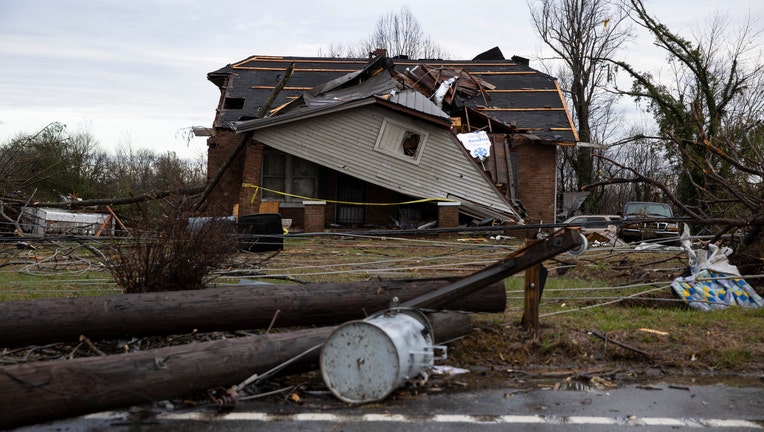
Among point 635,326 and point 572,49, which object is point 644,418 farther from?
point 572,49

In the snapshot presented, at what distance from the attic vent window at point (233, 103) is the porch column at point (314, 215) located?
5792 millimetres

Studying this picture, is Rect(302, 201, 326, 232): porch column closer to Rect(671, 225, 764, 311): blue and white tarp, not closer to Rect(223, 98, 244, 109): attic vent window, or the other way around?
Rect(223, 98, 244, 109): attic vent window

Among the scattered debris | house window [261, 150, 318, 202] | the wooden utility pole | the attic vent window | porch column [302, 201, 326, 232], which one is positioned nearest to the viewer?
the scattered debris

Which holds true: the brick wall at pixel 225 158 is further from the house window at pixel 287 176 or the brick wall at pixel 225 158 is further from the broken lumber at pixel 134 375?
the broken lumber at pixel 134 375

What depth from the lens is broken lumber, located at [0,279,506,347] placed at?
20.6ft

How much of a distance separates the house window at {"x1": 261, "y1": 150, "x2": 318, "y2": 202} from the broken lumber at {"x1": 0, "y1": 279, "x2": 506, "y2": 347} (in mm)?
16703

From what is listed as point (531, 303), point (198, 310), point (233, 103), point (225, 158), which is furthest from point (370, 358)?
point (233, 103)

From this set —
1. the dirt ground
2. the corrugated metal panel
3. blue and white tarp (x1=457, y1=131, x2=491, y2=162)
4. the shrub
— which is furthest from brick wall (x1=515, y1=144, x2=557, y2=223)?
the shrub

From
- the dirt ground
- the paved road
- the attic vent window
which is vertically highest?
the attic vent window

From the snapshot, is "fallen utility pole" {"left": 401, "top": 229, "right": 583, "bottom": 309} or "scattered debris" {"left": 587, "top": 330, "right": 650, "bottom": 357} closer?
"fallen utility pole" {"left": 401, "top": 229, "right": 583, "bottom": 309}

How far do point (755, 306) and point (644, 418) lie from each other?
180 inches

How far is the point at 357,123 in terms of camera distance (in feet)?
69.8

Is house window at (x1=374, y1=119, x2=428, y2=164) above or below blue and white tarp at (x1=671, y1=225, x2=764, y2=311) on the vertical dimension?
above

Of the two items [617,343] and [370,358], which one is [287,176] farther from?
[370,358]
